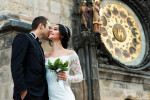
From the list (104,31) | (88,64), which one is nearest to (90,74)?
(88,64)

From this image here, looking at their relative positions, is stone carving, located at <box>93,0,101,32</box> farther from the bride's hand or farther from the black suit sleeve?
the black suit sleeve

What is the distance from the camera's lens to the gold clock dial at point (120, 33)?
271 inches

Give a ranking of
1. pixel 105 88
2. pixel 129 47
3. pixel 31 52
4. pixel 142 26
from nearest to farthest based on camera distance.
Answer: pixel 31 52 → pixel 105 88 → pixel 129 47 → pixel 142 26

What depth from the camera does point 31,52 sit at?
2527mm

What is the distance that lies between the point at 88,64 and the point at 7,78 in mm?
1890

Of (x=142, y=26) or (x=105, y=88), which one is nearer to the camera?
(x=105, y=88)

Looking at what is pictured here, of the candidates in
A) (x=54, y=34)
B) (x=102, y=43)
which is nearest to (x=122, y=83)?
(x=102, y=43)

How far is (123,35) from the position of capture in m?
7.22

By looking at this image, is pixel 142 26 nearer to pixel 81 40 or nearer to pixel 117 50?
pixel 117 50

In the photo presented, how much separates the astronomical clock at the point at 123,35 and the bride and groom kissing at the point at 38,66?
3707mm

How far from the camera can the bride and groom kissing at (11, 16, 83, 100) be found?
2340 mm

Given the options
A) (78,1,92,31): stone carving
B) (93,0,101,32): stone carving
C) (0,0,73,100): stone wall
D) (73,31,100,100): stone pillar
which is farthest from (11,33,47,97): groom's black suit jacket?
(93,0,101,32): stone carving

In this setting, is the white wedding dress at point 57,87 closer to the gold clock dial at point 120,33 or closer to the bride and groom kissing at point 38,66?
the bride and groom kissing at point 38,66

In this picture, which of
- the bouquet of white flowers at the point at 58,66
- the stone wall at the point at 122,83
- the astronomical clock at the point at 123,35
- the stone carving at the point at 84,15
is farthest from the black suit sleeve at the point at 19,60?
the astronomical clock at the point at 123,35
